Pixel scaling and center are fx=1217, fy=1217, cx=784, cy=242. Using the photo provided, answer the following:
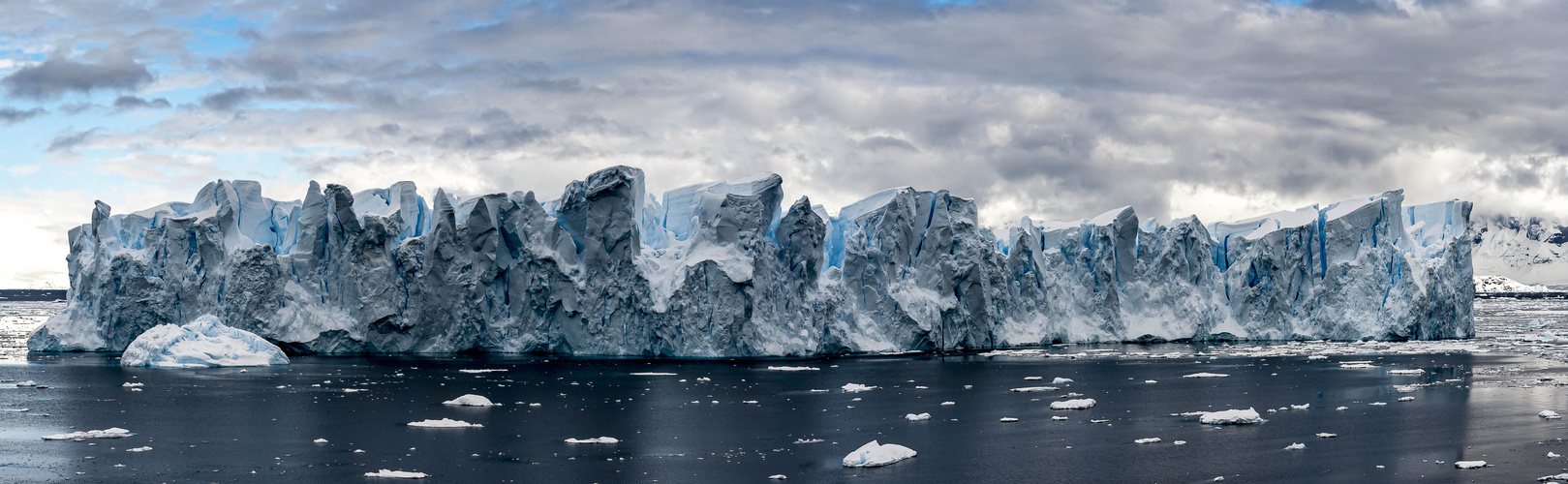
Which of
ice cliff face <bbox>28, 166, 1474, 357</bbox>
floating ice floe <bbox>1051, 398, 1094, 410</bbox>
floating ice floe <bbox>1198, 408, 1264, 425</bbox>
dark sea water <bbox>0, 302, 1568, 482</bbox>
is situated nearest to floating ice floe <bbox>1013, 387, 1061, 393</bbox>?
dark sea water <bbox>0, 302, 1568, 482</bbox>

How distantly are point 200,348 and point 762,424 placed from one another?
54.8 feet

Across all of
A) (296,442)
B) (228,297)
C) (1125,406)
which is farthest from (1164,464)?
(228,297)

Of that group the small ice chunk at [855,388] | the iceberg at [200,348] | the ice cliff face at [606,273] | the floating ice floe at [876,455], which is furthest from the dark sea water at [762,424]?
the ice cliff face at [606,273]

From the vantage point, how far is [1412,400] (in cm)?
1906

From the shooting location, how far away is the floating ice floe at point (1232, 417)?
53.5ft

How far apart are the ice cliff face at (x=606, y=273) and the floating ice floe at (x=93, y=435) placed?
560 inches

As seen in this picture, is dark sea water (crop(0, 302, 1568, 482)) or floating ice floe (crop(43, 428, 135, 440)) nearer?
dark sea water (crop(0, 302, 1568, 482))

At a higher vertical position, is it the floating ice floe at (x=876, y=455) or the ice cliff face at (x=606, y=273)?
the ice cliff face at (x=606, y=273)

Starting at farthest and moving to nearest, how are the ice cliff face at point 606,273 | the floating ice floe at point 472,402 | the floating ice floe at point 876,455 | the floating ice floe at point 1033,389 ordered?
the ice cliff face at point 606,273
the floating ice floe at point 1033,389
the floating ice floe at point 472,402
the floating ice floe at point 876,455

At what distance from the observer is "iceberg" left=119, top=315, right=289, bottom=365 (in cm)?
2700

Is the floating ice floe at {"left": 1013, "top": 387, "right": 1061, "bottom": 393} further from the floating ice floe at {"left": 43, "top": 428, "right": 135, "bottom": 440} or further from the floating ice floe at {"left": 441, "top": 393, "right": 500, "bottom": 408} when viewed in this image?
the floating ice floe at {"left": 43, "top": 428, "right": 135, "bottom": 440}

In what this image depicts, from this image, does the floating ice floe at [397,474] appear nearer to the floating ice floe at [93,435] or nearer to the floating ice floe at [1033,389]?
the floating ice floe at [93,435]

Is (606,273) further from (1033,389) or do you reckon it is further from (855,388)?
(1033,389)

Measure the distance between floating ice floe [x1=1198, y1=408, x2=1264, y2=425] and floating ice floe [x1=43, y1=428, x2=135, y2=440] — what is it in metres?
14.0
